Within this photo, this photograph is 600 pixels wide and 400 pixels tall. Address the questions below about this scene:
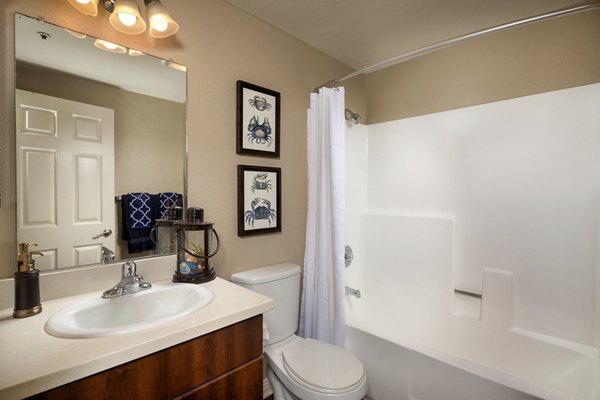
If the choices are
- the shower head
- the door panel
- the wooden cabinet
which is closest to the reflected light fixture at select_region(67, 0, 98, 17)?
the door panel

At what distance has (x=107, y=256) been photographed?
51.6 inches

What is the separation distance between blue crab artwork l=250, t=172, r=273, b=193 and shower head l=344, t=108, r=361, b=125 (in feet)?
3.09

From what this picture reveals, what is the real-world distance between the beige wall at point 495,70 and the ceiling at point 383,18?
5.2 inches

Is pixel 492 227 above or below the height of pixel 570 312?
above

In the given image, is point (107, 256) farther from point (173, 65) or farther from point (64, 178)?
point (173, 65)

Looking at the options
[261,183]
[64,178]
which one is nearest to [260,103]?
[261,183]

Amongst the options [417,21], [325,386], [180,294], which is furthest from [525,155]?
[180,294]

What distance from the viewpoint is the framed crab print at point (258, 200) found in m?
1.79

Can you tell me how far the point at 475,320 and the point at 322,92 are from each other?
1849 mm

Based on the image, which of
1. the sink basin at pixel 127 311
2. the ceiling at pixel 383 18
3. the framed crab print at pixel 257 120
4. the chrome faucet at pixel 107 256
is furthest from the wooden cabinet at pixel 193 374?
the ceiling at pixel 383 18

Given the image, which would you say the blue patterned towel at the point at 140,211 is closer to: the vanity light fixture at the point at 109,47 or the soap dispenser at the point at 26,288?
the soap dispenser at the point at 26,288

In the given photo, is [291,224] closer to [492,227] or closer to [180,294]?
[180,294]

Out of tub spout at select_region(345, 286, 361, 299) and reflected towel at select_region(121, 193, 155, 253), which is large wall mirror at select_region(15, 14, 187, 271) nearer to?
reflected towel at select_region(121, 193, 155, 253)

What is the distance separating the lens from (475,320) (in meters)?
2.01
